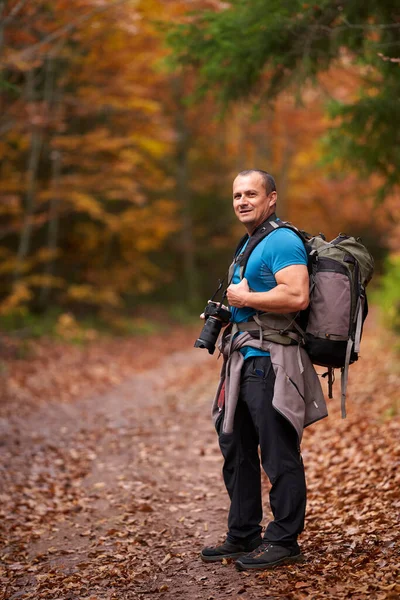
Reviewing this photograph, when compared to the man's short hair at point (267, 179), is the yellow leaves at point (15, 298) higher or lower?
lower

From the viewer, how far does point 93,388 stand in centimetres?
1148

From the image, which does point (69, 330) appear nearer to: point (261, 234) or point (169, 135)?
point (169, 135)

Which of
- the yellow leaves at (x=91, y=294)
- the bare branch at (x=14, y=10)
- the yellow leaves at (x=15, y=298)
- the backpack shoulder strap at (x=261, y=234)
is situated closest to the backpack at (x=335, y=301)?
the backpack shoulder strap at (x=261, y=234)

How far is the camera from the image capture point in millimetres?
3982

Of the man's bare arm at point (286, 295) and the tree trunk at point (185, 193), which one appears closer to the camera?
the man's bare arm at point (286, 295)

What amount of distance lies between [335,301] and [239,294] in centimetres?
56

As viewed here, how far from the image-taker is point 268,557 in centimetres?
388

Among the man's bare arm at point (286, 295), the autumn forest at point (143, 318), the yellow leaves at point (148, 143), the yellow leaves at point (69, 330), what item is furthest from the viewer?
the yellow leaves at point (148, 143)

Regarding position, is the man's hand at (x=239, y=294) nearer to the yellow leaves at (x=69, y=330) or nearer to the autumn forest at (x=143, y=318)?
the autumn forest at (x=143, y=318)

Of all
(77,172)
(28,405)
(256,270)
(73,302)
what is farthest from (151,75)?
(256,270)

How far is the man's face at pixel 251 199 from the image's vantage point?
12.9ft

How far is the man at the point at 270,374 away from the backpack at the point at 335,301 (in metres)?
0.09

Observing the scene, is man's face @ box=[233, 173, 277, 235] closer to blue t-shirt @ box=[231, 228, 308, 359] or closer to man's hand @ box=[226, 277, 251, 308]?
blue t-shirt @ box=[231, 228, 308, 359]

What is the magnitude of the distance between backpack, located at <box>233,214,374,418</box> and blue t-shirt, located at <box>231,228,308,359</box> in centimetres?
6
